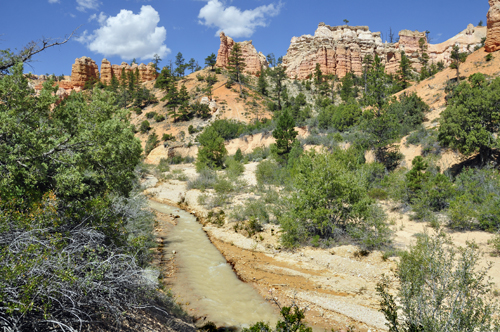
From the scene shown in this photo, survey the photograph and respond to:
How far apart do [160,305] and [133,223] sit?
5378mm

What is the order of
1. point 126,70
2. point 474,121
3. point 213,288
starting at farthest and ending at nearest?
point 126,70 < point 474,121 < point 213,288

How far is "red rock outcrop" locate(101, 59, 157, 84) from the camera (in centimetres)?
7238

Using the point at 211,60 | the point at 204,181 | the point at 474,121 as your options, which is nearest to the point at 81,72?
the point at 211,60

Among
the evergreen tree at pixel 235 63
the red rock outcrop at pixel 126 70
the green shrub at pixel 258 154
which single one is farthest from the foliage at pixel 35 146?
the red rock outcrop at pixel 126 70

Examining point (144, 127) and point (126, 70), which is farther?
point (126, 70)

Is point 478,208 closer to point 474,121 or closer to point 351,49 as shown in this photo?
point 474,121

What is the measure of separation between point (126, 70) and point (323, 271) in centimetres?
7975

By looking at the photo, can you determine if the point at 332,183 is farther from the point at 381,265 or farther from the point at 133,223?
the point at 133,223

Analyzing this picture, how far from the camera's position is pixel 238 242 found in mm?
13445

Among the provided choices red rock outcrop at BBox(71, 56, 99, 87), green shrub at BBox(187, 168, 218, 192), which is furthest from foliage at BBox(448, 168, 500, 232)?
red rock outcrop at BBox(71, 56, 99, 87)

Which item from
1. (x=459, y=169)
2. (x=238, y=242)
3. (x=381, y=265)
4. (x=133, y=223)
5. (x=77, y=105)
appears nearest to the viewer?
(x=381, y=265)

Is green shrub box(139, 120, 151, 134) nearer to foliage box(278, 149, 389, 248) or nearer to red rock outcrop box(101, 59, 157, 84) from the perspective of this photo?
red rock outcrop box(101, 59, 157, 84)

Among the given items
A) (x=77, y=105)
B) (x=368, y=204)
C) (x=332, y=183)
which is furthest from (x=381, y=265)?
(x=77, y=105)

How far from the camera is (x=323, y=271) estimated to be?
9875mm
